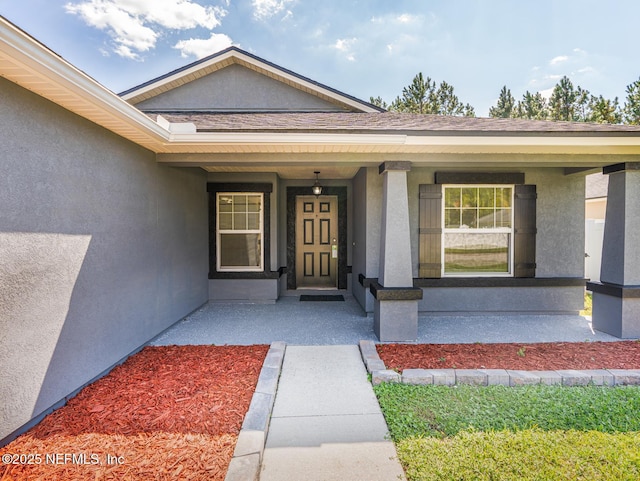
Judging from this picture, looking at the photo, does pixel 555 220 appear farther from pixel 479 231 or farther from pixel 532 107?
pixel 532 107

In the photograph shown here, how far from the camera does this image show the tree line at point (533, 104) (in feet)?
62.8

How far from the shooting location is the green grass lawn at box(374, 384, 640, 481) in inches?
80.0

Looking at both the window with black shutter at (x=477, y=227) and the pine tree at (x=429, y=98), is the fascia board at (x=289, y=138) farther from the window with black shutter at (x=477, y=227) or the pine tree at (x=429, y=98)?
the pine tree at (x=429, y=98)

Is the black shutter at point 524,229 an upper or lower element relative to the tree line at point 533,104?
lower

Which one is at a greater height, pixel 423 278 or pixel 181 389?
pixel 423 278

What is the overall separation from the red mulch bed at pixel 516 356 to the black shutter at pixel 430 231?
168 cm

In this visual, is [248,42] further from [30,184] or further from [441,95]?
[441,95]

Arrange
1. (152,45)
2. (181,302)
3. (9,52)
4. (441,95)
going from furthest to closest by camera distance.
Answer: (441,95) → (152,45) → (181,302) → (9,52)

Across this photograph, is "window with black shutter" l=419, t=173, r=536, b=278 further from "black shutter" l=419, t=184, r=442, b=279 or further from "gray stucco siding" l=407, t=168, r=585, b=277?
"gray stucco siding" l=407, t=168, r=585, b=277

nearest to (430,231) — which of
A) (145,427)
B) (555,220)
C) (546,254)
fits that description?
(546,254)

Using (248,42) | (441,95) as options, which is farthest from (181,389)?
(441,95)

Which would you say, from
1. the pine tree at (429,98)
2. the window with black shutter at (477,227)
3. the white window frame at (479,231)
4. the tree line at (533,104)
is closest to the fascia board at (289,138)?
the window with black shutter at (477,227)

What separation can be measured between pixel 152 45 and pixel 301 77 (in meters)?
5.53

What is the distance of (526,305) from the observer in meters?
5.67
